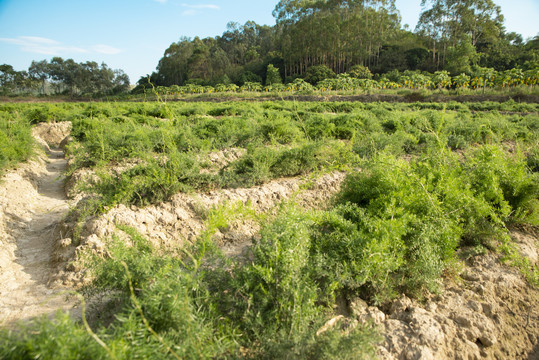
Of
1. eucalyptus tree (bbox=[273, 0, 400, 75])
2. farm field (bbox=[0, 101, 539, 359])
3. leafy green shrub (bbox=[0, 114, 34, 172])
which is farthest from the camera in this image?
eucalyptus tree (bbox=[273, 0, 400, 75])

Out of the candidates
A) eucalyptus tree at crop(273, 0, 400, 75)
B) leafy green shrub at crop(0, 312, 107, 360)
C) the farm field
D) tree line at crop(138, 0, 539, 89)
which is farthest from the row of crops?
leafy green shrub at crop(0, 312, 107, 360)

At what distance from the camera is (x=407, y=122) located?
8.93 meters

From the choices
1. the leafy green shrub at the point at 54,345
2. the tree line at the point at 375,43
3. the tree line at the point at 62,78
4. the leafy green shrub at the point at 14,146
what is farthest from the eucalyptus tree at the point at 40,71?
the leafy green shrub at the point at 54,345

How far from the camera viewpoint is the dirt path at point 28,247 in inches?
118

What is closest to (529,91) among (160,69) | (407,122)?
(407,122)

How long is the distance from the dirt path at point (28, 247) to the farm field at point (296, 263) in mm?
182

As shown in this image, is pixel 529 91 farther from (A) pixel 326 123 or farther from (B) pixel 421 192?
(B) pixel 421 192

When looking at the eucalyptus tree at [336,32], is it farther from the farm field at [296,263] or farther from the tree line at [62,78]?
the farm field at [296,263]

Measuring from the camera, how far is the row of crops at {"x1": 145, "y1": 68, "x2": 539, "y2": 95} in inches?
987

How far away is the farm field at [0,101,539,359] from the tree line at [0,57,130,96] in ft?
179

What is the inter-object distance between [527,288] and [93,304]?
4.39 meters

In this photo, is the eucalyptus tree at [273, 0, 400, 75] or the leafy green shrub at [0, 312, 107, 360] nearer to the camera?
the leafy green shrub at [0, 312, 107, 360]

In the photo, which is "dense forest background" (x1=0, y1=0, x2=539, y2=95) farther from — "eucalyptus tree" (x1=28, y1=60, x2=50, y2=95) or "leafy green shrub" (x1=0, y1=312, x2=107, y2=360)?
"leafy green shrub" (x1=0, y1=312, x2=107, y2=360)

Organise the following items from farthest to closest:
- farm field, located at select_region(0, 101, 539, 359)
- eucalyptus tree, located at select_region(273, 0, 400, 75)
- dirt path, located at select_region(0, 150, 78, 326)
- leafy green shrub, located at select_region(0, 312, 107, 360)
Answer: eucalyptus tree, located at select_region(273, 0, 400, 75), dirt path, located at select_region(0, 150, 78, 326), farm field, located at select_region(0, 101, 539, 359), leafy green shrub, located at select_region(0, 312, 107, 360)
